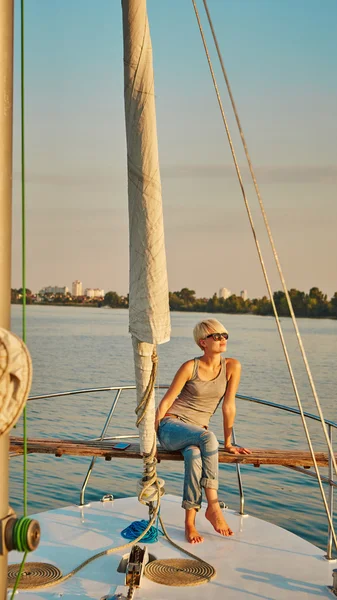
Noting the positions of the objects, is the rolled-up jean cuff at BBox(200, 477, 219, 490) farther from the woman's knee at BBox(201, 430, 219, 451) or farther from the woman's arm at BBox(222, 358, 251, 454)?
the woman's arm at BBox(222, 358, 251, 454)

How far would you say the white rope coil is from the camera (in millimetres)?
2127

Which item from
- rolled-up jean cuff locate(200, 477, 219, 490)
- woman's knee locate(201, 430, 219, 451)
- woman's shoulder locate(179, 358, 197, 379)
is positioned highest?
woman's shoulder locate(179, 358, 197, 379)

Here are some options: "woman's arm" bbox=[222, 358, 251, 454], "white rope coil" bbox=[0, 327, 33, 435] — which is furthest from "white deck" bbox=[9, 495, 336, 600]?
"white rope coil" bbox=[0, 327, 33, 435]

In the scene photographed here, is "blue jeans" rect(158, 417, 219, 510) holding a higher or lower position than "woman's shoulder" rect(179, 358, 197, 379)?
lower

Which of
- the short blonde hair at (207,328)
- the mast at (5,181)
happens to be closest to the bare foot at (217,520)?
the short blonde hair at (207,328)

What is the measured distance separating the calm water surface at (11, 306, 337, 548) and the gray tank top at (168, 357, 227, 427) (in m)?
4.16

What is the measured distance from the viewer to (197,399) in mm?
5734

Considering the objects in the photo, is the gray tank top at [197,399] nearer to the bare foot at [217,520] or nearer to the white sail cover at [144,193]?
the bare foot at [217,520]

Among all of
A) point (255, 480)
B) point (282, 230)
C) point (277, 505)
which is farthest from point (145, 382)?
point (282, 230)

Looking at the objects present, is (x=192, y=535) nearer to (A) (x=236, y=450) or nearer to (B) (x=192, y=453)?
(B) (x=192, y=453)

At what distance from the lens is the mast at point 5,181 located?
2.48 m

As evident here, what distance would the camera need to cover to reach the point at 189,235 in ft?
113

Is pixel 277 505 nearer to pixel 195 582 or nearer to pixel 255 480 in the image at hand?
pixel 255 480

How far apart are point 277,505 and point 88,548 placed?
6.44 meters
